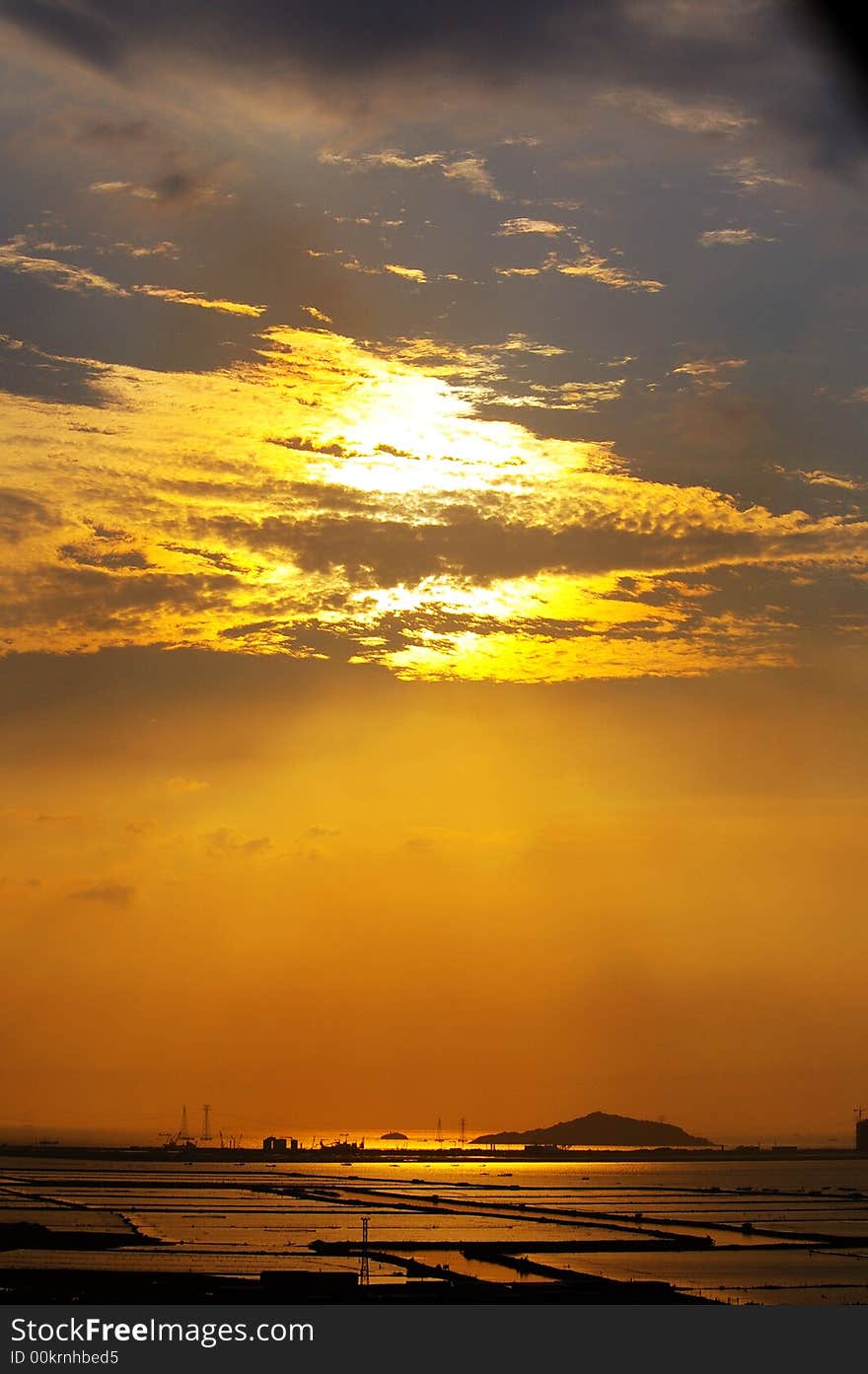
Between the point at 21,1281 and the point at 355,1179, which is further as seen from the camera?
the point at 355,1179

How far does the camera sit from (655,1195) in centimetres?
12644

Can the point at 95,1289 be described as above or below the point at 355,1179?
below

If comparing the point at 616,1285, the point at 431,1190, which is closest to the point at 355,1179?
the point at 431,1190

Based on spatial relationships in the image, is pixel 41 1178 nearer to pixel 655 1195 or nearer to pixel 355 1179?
pixel 355 1179

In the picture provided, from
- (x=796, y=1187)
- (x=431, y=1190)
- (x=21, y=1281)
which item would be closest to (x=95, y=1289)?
(x=21, y=1281)

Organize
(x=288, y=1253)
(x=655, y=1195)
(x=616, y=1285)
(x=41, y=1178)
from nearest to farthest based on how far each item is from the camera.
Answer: (x=616, y=1285) → (x=288, y=1253) → (x=655, y=1195) → (x=41, y=1178)

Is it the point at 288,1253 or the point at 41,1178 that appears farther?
the point at 41,1178

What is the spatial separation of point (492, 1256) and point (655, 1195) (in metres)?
71.6
